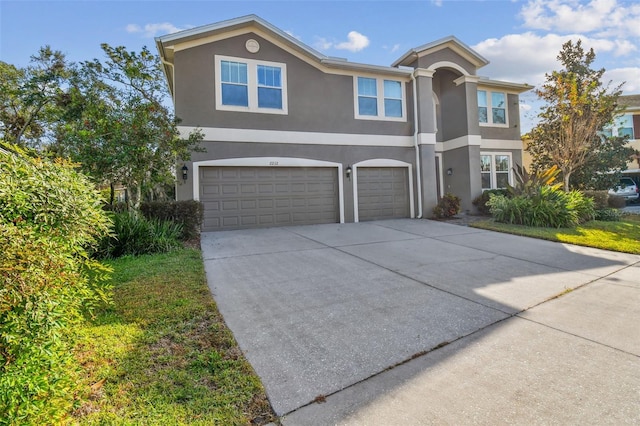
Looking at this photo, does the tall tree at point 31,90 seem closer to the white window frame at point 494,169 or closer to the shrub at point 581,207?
the white window frame at point 494,169

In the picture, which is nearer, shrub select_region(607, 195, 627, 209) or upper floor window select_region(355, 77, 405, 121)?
upper floor window select_region(355, 77, 405, 121)

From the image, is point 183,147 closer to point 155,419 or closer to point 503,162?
point 155,419

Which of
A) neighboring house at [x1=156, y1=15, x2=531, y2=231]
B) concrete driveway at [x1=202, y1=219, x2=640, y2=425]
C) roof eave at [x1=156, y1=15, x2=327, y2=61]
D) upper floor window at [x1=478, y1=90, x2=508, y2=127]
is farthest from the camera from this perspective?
upper floor window at [x1=478, y1=90, x2=508, y2=127]

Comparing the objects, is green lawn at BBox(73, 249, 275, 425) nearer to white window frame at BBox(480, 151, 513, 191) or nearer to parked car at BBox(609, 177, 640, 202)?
white window frame at BBox(480, 151, 513, 191)

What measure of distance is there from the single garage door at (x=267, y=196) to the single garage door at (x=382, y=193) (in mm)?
1154

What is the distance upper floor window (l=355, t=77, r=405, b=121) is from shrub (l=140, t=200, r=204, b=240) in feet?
23.2

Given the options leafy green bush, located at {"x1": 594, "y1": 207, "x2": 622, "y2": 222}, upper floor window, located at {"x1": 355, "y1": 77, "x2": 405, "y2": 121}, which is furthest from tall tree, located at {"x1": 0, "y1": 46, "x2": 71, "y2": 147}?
leafy green bush, located at {"x1": 594, "y1": 207, "x2": 622, "y2": 222}

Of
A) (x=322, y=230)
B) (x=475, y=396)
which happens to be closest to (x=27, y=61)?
(x=322, y=230)

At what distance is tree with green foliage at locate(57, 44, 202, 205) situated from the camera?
24.0 feet

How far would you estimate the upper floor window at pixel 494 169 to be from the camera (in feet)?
48.7

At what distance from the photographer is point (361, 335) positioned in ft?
11.2

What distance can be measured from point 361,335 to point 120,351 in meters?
2.33

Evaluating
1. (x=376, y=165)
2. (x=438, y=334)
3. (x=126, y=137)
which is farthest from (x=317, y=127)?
(x=438, y=334)

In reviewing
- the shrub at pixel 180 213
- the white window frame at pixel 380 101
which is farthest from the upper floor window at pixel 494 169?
the shrub at pixel 180 213
